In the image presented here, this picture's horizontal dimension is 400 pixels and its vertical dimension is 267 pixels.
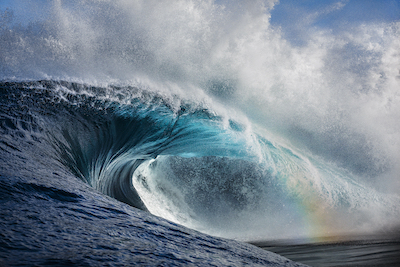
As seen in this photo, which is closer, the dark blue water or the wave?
the dark blue water

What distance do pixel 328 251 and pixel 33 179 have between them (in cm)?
409

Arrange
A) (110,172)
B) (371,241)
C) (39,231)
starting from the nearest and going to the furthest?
(39,231), (371,241), (110,172)

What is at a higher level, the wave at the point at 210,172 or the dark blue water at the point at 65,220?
the wave at the point at 210,172

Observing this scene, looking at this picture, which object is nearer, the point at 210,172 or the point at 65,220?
the point at 65,220

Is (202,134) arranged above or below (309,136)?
below

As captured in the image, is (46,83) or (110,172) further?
(110,172)

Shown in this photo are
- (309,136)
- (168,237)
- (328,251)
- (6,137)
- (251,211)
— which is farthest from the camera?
(309,136)

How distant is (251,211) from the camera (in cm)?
617

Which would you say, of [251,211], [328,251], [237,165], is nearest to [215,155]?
[237,165]

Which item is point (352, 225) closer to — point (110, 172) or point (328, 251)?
point (328, 251)

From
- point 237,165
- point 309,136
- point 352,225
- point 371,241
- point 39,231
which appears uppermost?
point 309,136

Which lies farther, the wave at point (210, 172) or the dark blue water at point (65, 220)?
the wave at point (210, 172)

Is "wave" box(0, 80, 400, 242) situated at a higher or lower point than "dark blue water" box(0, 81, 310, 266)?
higher

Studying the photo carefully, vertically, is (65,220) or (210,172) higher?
(210,172)
